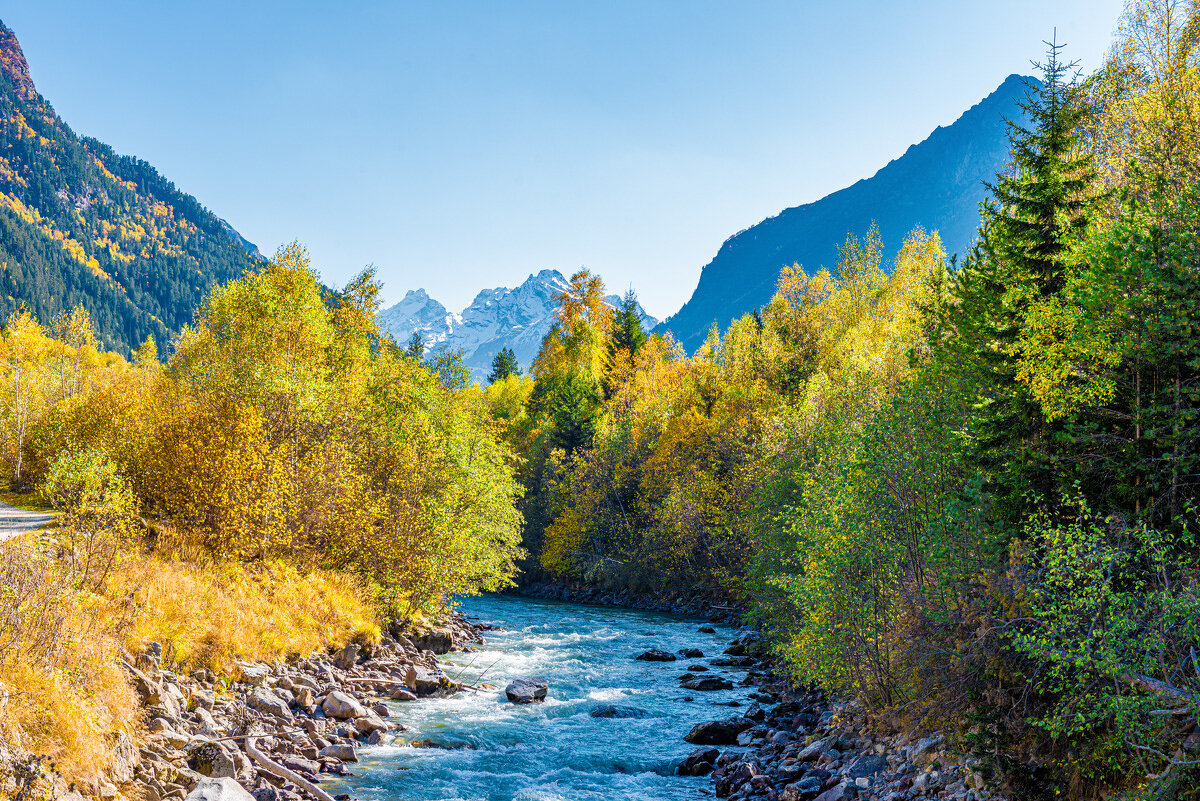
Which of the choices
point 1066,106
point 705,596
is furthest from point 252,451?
point 705,596

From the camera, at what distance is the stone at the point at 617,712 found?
21.5 m

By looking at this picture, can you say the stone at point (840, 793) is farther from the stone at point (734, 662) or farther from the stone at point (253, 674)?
the stone at point (734, 662)

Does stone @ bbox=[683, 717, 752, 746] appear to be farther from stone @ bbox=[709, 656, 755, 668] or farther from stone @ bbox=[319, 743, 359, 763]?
stone @ bbox=[709, 656, 755, 668]

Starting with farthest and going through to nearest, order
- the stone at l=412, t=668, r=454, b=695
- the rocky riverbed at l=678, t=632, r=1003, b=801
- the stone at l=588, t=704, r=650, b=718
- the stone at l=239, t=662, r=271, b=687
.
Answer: the stone at l=412, t=668, r=454, b=695, the stone at l=588, t=704, r=650, b=718, the stone at l=239, t=662, r=271, b=687, the rocky riverbed at l=678, t=632, r=1003, b=801

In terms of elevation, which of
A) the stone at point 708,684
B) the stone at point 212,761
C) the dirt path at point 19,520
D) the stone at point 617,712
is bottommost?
the stone at point 708,684

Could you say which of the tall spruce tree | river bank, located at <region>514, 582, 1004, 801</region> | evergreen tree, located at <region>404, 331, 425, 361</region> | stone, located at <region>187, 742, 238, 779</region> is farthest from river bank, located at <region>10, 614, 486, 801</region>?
evergreen tree, located at <region>404, 331, 425, 361</region>

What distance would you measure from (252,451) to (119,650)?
28.1 feet

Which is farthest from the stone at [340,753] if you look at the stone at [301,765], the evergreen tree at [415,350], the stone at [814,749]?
the evergreen tree at [415,350]

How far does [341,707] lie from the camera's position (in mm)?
18125

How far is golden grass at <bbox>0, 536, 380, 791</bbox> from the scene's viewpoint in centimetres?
1057

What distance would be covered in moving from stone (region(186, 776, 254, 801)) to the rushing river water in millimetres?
2608

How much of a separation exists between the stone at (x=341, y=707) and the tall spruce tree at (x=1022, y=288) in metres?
16.8

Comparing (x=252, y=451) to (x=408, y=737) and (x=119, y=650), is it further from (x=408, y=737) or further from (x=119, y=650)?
(x=408, y=737)

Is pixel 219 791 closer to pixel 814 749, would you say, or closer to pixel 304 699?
pixel 304 699
